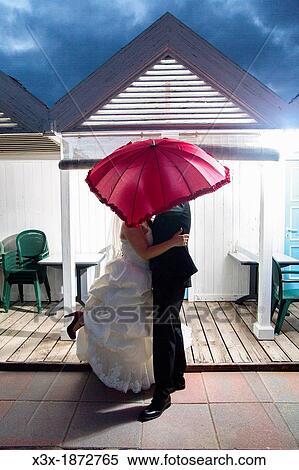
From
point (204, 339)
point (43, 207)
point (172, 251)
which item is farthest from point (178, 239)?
point (43, 207)

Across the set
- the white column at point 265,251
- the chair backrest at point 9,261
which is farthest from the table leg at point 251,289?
the chair backrest at point 9,261

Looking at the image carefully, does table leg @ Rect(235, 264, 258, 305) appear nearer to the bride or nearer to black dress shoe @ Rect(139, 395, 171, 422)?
the bride

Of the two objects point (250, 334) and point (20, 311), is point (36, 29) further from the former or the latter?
point (20, 311)

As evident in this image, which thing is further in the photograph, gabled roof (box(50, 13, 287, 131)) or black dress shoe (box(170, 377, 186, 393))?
gabled roof (box(50, 13, 287, 131))

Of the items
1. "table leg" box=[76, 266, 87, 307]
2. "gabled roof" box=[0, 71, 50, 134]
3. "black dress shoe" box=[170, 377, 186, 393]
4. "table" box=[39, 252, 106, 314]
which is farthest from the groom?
"table leg" box=[76, 266, 87, 307]

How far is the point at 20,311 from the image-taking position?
4.21m

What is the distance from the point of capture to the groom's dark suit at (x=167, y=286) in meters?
2.06

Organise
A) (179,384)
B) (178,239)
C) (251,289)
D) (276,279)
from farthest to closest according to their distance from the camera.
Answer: (251,289) < (276,279) < (179,384) < (178,239)

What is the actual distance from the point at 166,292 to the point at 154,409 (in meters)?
0.71

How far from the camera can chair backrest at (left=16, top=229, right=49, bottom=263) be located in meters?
4.45

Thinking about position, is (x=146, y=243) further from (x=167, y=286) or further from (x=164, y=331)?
(x=164, y=331)

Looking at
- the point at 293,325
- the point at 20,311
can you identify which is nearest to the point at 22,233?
the point at 20,311

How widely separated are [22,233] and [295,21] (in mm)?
3800

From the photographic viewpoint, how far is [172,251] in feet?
6.79
